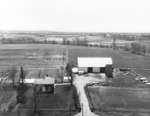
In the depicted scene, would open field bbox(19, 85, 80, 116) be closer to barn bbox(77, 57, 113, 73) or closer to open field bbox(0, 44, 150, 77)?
barn bbox(77, 57, 113, 73)

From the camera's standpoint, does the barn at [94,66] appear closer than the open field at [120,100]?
No

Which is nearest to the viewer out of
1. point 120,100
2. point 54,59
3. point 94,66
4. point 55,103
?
point 55,103

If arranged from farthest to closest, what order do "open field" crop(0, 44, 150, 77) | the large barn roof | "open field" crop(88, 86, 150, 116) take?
1. "open field" crop(0, 44, 150, 77)
2. the large barn roof
3. "open field" crop(88, 86, 150, 116)

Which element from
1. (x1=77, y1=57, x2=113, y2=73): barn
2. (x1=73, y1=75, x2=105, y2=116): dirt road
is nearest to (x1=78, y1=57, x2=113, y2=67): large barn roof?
(x1=77, y1=57, x2=113, y2=73): barn

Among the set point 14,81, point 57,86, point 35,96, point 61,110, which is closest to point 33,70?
point 14,81

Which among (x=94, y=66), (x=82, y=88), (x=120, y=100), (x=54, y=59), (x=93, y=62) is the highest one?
(x=93, y=62)

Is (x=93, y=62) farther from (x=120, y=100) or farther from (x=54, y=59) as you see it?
(x=54, y=59)

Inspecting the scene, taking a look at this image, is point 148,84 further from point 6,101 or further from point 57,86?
point 6,101

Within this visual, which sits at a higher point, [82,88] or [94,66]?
[94,66]

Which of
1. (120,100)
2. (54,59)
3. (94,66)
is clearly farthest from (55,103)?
(54,59)

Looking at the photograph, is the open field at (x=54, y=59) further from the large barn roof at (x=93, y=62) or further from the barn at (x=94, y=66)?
the barn at (x=94, y=66)

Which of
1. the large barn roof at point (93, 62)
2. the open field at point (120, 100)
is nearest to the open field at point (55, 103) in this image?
the open field at point (120, 100)

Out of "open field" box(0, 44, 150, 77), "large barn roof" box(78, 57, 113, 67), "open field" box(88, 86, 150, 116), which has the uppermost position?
"large barn roof" box(78, 57, 113, 67)
